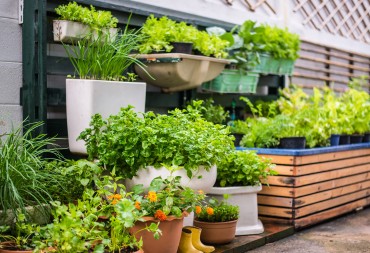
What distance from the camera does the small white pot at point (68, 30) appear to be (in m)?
3.84

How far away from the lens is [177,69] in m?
4.29

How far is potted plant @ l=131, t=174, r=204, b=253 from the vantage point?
3.20 metres

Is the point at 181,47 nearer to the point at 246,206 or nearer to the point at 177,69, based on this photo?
the point at 177,69

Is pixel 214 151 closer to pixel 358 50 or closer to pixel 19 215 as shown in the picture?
pixel 19 215

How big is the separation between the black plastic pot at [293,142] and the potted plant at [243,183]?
0.49m

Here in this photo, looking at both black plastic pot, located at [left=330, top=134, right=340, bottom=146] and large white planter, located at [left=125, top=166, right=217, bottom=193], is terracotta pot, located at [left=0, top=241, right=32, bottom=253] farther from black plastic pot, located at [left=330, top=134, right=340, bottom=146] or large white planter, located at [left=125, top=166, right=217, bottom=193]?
black plastic pot, located at [left=330, top=134, right=340, bottom=146]

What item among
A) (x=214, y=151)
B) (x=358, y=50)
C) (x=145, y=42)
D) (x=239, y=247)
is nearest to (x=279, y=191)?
(x=239, y=247)

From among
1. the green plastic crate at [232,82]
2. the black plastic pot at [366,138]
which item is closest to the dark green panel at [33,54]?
the green plastic crate at [232,82]

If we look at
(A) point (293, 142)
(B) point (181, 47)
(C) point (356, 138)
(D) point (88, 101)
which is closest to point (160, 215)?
(D) point (88, 101)

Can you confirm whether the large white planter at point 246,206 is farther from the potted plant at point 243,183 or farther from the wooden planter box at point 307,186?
the wooden planter box at point 307,186

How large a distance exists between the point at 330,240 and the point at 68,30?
7.63ft

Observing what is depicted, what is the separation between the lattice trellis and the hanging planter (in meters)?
2.45

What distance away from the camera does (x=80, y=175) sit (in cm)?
341

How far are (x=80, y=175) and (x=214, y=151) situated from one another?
0.78m
